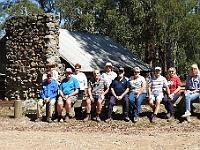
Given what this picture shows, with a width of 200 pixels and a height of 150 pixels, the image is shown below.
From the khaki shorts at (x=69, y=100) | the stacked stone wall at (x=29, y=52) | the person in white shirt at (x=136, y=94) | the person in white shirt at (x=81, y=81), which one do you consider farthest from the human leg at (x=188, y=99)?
the stacked stone wall at (x=29, y=52)

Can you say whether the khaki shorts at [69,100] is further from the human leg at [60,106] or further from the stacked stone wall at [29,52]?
the stacked stone wall at [29,52]

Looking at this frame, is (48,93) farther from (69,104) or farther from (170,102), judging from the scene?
(170,102)

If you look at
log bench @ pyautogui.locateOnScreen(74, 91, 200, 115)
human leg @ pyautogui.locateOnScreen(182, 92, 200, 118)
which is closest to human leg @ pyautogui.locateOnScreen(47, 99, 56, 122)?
log bench @ pyautogui.locateOnScreen(74, 91, 200, 115)

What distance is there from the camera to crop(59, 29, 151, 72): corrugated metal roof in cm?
1799

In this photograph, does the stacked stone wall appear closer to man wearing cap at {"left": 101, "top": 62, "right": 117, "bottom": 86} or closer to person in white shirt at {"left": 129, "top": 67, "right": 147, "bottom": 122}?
man wearing cap at {"left": 101, "top": 62, "right": 117, "bottom": 86}

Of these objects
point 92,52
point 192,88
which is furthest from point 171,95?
point 92,52

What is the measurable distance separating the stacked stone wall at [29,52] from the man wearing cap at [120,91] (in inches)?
213

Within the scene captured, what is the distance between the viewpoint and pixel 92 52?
66.8 feet

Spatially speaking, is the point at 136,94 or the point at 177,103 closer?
the point at 136,94

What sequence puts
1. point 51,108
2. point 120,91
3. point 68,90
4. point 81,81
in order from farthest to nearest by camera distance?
point 81,81 → point 68,90 → point 51,108 → point 120,91

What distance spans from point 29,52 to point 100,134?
7666mm

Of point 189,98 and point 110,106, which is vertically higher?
point 189,98

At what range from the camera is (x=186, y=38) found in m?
28.4

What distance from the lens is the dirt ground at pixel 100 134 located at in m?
6.90
